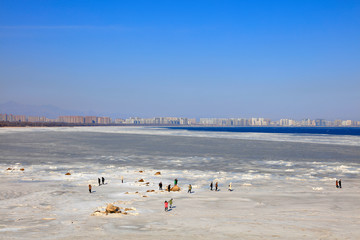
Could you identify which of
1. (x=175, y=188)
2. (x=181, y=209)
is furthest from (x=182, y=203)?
(x=175, y=188)

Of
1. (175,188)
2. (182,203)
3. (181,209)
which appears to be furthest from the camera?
(175,188)

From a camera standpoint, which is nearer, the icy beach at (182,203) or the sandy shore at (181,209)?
the sandy shore at (181,209)

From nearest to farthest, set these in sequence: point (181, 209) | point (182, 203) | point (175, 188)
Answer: point (181, 209)
point (182, 203)
point (175, 188)

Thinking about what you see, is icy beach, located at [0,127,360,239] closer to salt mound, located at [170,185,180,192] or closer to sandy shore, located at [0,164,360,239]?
sandy shore, located at [0,164,360,239]

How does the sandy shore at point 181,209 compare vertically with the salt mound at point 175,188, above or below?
below

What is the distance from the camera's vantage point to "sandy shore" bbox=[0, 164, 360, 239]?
1942cm

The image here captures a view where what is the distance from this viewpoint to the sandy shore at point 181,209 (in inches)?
765

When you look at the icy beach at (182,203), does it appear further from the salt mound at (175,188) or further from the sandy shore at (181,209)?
the salt mound at (175,188)

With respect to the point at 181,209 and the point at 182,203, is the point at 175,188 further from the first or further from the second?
the point at 181,209

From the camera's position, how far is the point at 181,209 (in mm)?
24734

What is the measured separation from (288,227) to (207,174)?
20.7 meters

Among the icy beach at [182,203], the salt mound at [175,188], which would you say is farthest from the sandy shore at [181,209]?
the salt mound at [175,188]

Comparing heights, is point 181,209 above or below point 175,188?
below

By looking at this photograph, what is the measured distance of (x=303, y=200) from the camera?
90.5 feet
